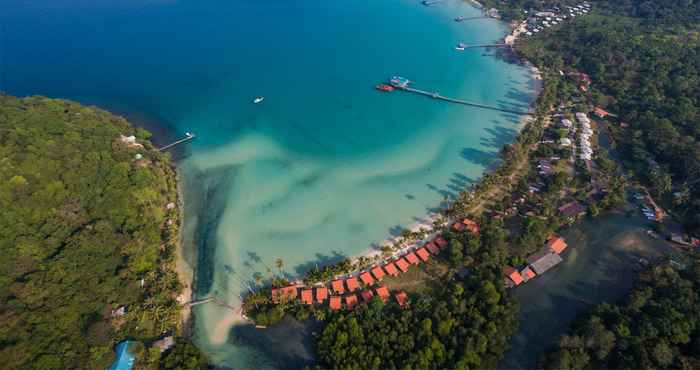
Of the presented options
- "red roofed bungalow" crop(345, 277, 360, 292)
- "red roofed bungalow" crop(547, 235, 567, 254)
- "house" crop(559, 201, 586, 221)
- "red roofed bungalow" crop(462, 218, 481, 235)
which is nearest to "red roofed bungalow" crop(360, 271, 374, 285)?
"red roofed bungalow" crop(345, 277, 360, 292)

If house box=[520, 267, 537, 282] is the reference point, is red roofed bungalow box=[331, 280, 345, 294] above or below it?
above

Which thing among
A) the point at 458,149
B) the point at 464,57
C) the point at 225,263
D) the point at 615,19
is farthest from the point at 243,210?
the point at 615,19

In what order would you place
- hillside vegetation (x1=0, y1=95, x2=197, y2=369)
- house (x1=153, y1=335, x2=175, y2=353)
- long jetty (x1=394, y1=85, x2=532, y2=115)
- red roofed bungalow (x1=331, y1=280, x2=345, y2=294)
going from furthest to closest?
long jetty (x1=394, y1=85, x2=532, y2=115) → red roofed bungalow (x1=331, y1=280, x2=345, y2=294) → house (x1=153, y1=335, x2=175, y2=353) → hillside vegetation (x1=0, y1=95, x2=197, y2=369)

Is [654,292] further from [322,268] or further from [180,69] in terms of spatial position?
[180,69]

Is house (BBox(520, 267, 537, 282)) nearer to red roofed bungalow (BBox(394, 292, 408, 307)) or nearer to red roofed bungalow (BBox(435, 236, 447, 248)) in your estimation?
red roofed bungalow (BBox(435, 236, 447, 248))

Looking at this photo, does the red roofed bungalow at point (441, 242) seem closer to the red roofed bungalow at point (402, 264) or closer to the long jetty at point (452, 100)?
the red roofed bungalow at point (402, 264)
